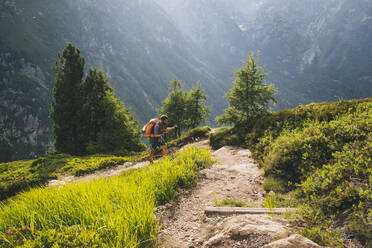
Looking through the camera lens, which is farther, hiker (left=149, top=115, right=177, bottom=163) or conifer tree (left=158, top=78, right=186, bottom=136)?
conifer tree (left=158, top=78, right=186, bottom=136)

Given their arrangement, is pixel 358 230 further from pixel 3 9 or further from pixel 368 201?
pixel 3 9

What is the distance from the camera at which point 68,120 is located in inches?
942

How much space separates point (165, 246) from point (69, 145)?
25809 mm

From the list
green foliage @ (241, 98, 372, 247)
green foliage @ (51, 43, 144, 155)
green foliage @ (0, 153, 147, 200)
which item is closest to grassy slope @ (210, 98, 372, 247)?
green foliage @ (241, 98, 372, 247)

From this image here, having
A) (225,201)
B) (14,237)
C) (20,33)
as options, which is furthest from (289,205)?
(20,33)

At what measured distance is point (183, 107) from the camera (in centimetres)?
3192

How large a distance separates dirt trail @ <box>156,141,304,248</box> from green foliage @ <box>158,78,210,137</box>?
83.2 ft

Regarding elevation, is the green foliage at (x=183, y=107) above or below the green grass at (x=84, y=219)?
above

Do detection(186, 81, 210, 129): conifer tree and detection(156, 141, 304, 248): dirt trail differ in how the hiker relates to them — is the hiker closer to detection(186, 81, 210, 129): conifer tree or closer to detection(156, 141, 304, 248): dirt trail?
detection(156, 141, 304, 248): dirt trail

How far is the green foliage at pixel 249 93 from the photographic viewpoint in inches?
571

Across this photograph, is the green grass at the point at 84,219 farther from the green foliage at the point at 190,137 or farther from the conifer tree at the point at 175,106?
the conifer tree at the point at 175,106

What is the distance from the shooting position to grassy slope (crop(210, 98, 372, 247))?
2652 millimetres

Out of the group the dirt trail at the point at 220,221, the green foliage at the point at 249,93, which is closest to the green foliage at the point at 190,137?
the green foliage at the point at 249,93

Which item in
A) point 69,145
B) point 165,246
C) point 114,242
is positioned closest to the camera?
point 114,242
